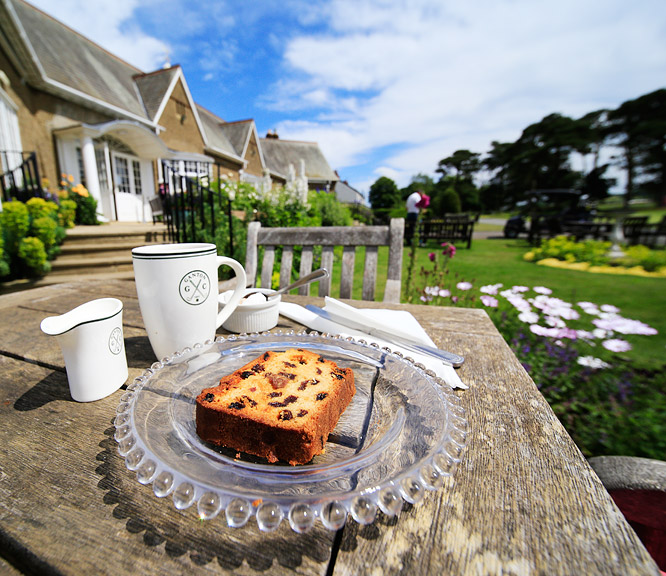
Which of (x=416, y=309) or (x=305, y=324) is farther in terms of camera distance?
(x=416, y=309)

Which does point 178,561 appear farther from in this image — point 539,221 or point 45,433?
point 539,221

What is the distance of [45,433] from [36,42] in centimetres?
1396

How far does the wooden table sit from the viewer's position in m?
0.42

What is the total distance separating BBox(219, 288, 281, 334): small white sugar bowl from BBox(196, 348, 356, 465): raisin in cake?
466 millimetres

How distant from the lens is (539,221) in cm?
1341

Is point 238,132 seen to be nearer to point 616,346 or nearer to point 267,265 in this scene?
point 267,265

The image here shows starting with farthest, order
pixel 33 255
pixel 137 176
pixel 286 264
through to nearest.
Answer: pixel 137 176
pixel 33 255
pixel 286 264

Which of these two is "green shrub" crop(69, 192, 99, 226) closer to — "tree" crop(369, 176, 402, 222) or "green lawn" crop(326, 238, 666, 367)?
"green lawn" crop(326, 238, 666, 367)

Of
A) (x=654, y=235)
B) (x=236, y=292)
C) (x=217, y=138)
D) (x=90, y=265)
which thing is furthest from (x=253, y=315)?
(x=217, y=138)

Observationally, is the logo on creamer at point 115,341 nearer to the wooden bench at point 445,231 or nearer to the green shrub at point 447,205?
the wooden bench at point 445,231

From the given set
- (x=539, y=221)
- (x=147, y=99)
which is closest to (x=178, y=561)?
(x=539, y=221)

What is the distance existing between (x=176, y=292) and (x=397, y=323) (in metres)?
0.83

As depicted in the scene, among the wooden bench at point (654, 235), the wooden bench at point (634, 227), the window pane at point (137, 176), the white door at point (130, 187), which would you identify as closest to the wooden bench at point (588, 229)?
the wooden bench at point (634, 227)

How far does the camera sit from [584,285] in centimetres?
646
